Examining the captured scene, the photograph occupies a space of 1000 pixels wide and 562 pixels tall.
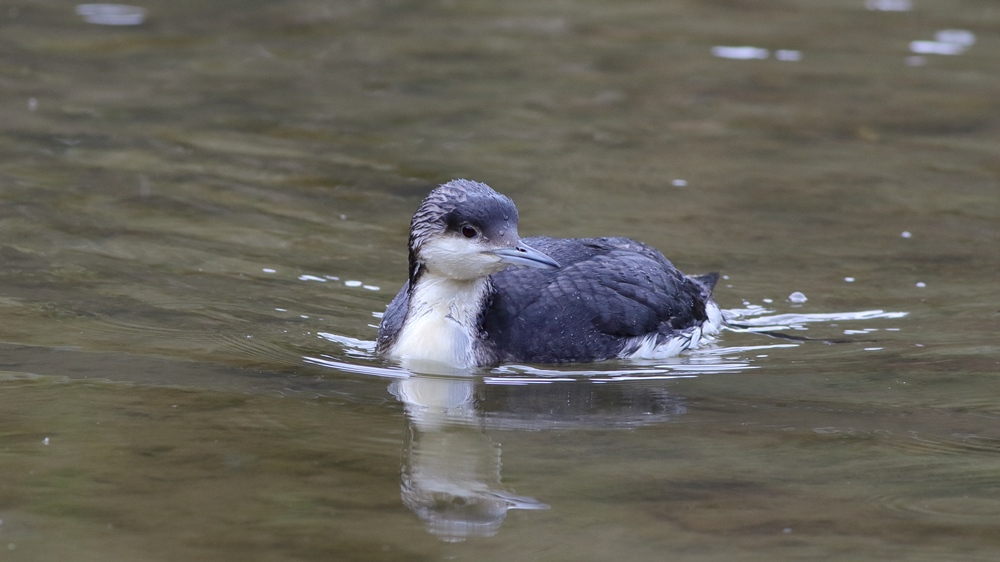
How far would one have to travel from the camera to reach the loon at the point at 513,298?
296 inches

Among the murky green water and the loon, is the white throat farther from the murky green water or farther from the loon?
the murky green water

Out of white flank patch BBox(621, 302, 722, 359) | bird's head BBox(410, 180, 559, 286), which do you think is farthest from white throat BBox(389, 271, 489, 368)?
white flank patch BBox(621, 302, 722, 359)

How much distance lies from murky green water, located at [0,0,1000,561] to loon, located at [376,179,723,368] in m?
0.24

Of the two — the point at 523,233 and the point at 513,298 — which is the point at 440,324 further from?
the point at 523,233

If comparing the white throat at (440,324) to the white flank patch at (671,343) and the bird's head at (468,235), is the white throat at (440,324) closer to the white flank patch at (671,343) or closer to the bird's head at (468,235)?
the bird's head at (468,235)

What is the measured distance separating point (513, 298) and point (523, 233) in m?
2.68

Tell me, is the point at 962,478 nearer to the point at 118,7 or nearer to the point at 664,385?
the point at 664,385

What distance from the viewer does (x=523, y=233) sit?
423 inches

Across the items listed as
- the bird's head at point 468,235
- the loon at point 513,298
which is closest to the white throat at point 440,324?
the loon at point 513,298

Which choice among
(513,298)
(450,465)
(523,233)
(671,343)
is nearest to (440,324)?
(513,298)

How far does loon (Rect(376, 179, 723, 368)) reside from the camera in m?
7.51

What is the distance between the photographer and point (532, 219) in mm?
10992

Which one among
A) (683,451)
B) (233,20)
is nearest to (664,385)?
(683,451)

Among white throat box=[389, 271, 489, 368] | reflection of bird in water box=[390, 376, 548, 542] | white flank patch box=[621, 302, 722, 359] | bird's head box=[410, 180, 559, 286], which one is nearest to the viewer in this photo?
reflection of bird in water box=[390, 376, 548, 542]
